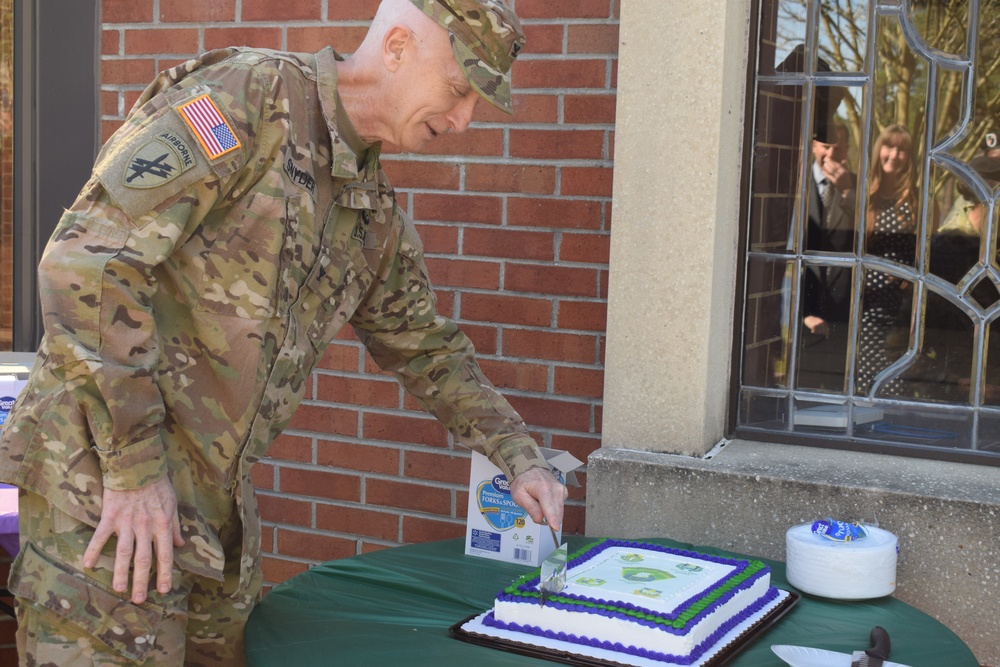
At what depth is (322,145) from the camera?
201 centimetres

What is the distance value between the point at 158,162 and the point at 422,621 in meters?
0.86

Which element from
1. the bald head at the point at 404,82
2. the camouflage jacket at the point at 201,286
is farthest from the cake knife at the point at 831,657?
the bald head at the point at 404,82

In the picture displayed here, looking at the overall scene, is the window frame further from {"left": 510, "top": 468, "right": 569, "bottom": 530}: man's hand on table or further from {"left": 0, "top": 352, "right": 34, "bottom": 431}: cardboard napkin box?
{"left": 510, "top": 468, "right": 569, "bottom": 530}: man's hand on table

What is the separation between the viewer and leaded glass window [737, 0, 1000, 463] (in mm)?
2586

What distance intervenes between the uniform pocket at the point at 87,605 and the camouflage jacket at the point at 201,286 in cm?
10

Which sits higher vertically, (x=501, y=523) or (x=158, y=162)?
(x=158, y=162)

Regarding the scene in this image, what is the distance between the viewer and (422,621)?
1.90 m

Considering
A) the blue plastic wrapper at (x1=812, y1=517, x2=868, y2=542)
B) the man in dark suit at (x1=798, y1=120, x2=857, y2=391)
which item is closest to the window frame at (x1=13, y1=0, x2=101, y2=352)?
the man in dark suit at (x1=798, y1=120, x2=857, y2=391)

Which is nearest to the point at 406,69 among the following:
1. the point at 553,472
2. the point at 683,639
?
the point at 553,472

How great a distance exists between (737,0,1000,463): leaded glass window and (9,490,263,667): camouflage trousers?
1506 mm

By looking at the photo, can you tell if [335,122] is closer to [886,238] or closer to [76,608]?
[76,608]

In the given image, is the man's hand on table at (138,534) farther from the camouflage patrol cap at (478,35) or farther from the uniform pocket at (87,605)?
the camouflage patrol cap at (478,35)

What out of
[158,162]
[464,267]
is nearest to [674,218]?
[464,267]

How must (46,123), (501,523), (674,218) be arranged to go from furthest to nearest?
1. (46,123)
2. (674,218)
3. (501,523)
